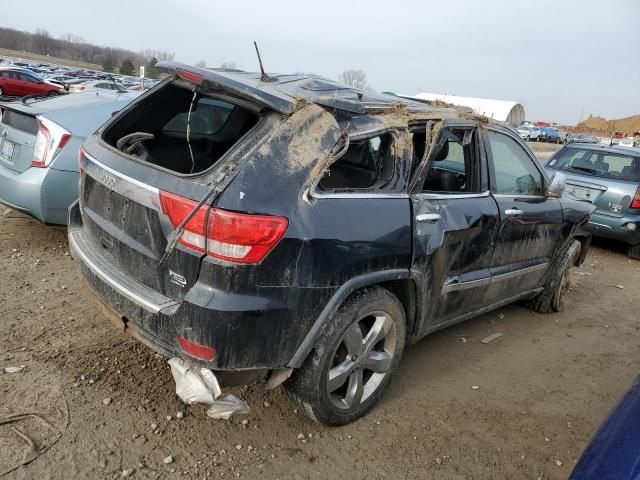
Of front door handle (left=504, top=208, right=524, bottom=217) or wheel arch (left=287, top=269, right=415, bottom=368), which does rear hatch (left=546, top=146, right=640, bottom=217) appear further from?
wheel arch (left=287, top=269, right=415, bottom=368)

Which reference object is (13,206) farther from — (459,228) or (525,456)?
(525,456)

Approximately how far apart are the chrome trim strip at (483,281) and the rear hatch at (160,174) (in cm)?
160

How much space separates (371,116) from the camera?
9.16 ft

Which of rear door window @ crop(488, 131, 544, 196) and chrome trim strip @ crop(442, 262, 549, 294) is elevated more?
rear door window @ crop(488, 131, 544, 196)

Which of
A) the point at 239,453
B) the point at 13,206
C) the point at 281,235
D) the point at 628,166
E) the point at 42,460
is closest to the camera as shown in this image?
the point at 281,235

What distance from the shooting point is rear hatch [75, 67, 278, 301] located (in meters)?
2.31

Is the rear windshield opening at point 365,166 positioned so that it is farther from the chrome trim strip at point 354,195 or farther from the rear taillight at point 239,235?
the rear taillight at point 239,235

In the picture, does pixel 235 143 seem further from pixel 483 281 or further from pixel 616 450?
pixel 483 281

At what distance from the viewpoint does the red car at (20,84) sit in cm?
2394

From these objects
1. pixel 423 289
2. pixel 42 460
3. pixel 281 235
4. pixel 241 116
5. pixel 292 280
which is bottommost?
pixel 42 460

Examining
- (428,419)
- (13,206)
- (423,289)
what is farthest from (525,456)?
(13,206)

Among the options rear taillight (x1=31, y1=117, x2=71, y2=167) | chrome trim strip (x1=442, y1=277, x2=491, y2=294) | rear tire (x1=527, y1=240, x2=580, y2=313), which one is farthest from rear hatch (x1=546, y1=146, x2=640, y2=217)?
rear taillight (x1=31, y1=117, x2=71, y2=167)

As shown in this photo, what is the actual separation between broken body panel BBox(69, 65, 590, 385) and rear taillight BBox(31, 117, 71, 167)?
1.50 meters

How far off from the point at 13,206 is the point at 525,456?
4.40 metres
